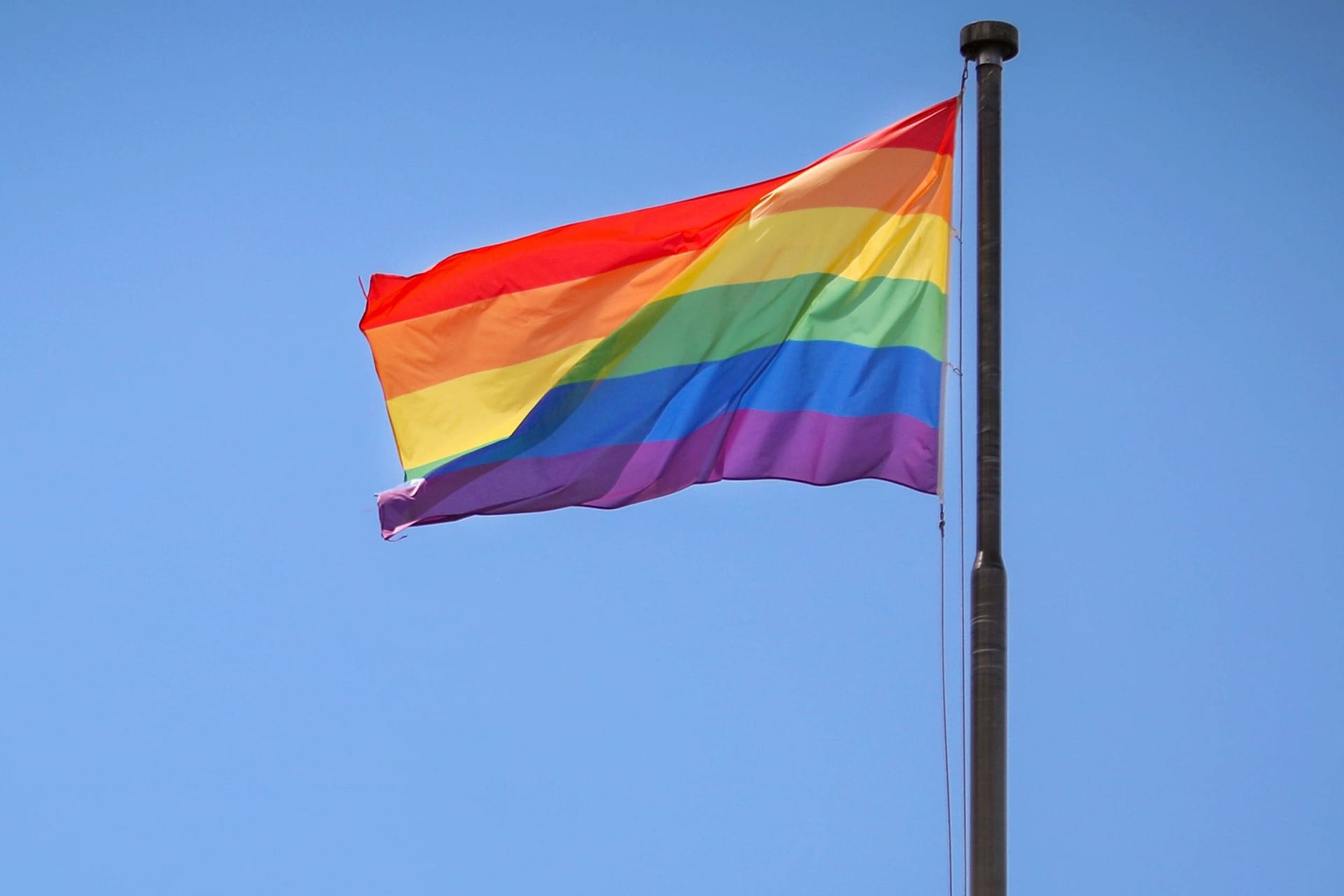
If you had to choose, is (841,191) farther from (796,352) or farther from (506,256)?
(506,256)

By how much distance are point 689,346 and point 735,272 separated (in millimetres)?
801

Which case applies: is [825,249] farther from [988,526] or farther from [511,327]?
[988,526]

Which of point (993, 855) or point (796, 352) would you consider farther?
point (796, 352)

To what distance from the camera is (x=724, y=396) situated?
1744cm

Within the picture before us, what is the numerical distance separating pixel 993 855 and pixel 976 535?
2150 mm

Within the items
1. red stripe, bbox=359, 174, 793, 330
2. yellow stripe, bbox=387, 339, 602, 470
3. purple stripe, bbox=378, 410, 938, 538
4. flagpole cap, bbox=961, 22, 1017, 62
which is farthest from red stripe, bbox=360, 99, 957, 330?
flagpole cap, bbox=961, 22, 1017, 62

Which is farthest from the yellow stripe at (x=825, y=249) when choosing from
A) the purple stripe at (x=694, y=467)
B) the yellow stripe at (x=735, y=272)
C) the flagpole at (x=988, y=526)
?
the flagpole at (x=988, y=526)

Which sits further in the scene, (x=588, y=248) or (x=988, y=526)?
(x=588, y=248)

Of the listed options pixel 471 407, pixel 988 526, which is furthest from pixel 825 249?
pixel 988 526

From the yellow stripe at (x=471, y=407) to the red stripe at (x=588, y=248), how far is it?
2.70 ft

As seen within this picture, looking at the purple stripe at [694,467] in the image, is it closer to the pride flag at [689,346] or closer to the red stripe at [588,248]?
the pride flag at [689,346]

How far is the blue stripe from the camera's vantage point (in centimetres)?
1661

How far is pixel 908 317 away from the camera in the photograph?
55.0ft

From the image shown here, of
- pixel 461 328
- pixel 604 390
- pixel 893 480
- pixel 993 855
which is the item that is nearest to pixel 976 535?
pixel 993 855
